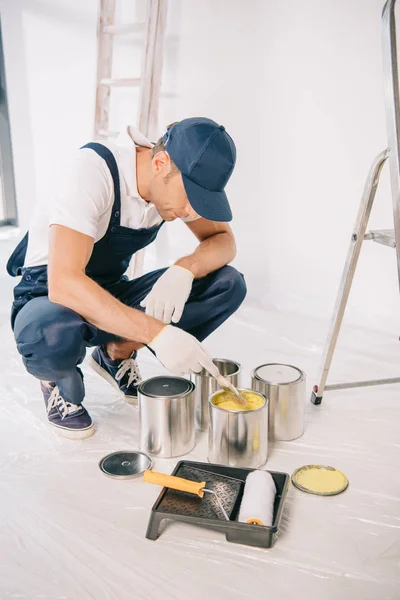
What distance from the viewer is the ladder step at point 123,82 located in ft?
8.79

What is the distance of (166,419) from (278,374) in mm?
355

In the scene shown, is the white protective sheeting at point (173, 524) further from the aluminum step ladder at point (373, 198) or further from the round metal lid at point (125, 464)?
the aluminum step ladder at point (373, 198)

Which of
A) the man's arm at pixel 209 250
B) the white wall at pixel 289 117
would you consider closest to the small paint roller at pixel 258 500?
the man's arm at pixel 209 250

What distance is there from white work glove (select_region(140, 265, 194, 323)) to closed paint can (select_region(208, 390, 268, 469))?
0.92ft

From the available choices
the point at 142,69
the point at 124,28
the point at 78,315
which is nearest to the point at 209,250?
the point at 78,315

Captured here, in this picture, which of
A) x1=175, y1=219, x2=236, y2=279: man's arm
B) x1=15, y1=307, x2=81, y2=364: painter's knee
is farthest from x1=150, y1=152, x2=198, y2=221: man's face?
x1=15, y1=307, x2=81, y2=364: painter's knee

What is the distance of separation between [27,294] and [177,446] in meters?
0.60

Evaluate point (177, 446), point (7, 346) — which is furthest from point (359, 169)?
point (7, 346)

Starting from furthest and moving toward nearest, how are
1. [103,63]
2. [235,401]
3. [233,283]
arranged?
[103,63]
[233,283]
[235,401]

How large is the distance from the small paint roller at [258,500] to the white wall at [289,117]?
133cm

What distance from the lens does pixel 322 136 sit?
2.45 meters

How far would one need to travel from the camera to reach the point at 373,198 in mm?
1530

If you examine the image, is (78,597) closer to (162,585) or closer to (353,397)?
(162,585)

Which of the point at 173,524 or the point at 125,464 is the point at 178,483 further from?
the point at 125,464
